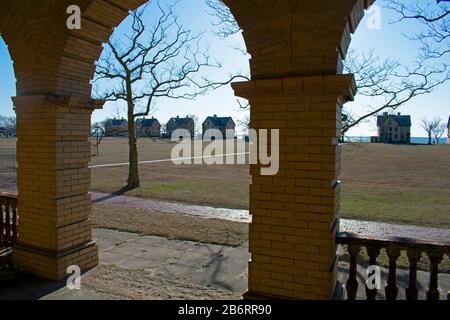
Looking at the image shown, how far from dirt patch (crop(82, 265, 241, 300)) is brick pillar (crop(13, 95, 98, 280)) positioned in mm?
481

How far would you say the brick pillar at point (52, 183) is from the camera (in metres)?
4.70

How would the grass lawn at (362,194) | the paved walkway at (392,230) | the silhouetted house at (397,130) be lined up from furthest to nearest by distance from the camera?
1. the silhouetted house at (397,130)
2. the grass lawn at (362,194)
3. the paved walkway at (392,230)

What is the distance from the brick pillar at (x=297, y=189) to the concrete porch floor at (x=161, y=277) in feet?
4.04

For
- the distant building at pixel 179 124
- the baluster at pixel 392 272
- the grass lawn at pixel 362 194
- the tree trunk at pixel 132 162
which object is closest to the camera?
the baluster at pixel 392 272

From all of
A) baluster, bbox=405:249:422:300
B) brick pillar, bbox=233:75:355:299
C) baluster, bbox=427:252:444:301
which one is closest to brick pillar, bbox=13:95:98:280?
brick pillar, bbox=233:75:355:299

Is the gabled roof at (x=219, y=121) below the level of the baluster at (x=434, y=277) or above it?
above

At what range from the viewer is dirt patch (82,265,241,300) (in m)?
4.31

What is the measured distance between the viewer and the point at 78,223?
5.10 meters

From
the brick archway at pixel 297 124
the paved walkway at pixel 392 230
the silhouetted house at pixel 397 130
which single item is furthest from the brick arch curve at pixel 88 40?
the silhouetted house at pixel 397 130

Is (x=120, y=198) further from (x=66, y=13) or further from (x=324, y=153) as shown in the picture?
(x=324, y=153)
